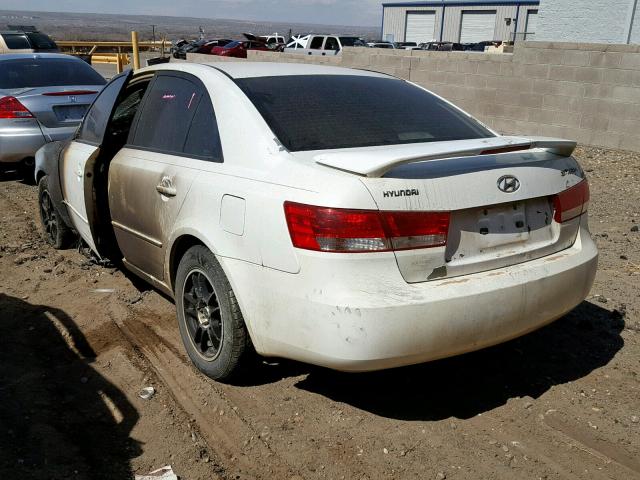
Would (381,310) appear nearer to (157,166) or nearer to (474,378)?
(474,378)

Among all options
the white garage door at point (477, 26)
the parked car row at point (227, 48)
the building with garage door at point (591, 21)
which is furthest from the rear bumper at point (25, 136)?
the white garage door at point (477, 26)

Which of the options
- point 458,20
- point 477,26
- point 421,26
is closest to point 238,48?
point 458,20

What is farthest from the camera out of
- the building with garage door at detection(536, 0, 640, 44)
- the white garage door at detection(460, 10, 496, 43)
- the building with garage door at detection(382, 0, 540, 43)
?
the white garage door at detection(460, 10, 496, 43)

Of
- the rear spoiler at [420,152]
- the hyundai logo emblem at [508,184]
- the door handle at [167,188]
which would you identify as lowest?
the door handle at [167,188]

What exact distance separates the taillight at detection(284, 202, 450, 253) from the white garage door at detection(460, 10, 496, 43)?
56.5 meters

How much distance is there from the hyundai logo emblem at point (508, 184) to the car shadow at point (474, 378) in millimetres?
1150

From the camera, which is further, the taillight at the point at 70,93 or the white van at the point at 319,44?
the white van at the point at 319,44

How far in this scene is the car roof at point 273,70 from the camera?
148 inches

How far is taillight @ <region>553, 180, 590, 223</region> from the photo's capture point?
3217mm

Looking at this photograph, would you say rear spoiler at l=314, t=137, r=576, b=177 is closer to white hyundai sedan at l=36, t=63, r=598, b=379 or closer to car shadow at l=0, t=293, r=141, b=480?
white hyundai sedan at l=36, t=63, r=598, b=379

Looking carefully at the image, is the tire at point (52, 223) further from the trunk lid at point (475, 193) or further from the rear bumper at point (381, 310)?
the trunk lid at point (475, 193)

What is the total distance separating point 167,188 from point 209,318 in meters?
0.78

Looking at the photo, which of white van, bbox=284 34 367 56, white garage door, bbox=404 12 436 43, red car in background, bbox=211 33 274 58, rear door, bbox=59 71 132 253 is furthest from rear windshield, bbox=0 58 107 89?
white garage door, bbox=404 12 436 43

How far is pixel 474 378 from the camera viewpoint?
11.8ft
